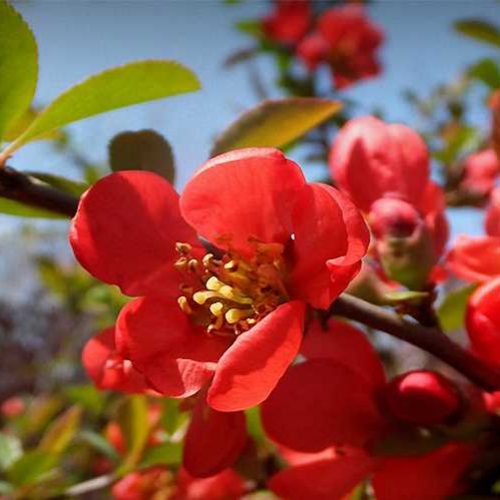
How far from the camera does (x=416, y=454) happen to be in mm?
663

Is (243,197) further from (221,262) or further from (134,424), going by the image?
(134,424)

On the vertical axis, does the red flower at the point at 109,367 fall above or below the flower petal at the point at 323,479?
above

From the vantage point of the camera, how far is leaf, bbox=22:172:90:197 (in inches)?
25.3

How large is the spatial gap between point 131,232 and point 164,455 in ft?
1.55

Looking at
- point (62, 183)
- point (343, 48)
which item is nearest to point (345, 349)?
point (62, 183)

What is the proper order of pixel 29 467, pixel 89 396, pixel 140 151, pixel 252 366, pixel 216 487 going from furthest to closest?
pixel 89 396
pixel 29 467
pixel 216 487
pixel 140 151
pixel 252 366

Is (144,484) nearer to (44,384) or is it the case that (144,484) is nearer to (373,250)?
(373,250)

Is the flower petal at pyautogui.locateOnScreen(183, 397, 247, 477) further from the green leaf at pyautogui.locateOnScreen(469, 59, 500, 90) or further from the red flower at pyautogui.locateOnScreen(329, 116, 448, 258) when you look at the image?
the green leaf at pyautogui.locateOnScreen(469, 59, 500, 90)

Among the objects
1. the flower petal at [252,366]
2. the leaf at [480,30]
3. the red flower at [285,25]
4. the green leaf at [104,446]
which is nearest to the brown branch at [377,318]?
the flower petal at [252,366]

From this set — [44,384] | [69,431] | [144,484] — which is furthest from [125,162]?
[44,384]

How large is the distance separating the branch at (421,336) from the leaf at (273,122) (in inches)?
7.9

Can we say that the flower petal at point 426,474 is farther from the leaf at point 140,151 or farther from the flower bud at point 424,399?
the leaf at point 140,151

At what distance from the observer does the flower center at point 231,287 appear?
61cm

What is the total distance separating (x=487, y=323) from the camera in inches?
24.1
